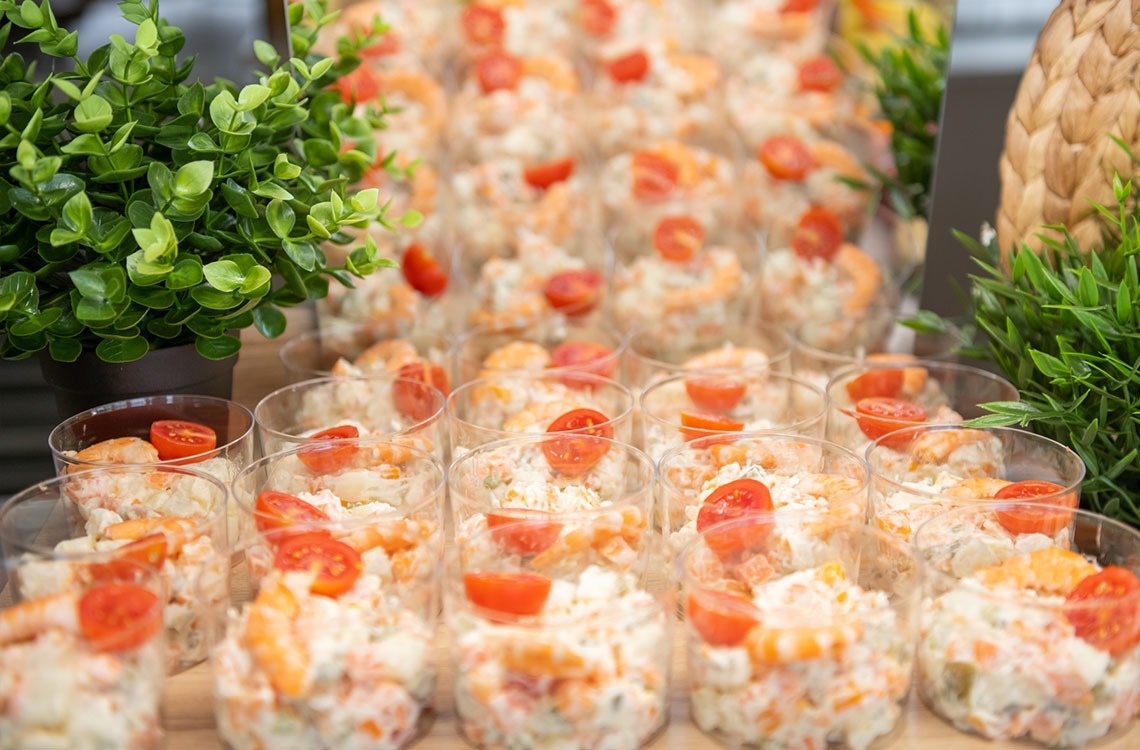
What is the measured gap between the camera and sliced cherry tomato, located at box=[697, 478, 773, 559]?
1.35m

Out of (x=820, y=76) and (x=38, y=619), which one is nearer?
(x=38, y=619)

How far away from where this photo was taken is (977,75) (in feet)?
6.65

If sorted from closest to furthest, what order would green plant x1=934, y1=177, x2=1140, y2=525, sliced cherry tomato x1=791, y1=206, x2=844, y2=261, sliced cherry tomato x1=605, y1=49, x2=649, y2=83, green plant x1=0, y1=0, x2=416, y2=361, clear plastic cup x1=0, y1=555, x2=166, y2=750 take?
1. clear plastic cup x1=0, y1=555, x2=166, y2=750
2. green plant x1=0, y1=0, x2=416, y2=361
3. green plant x1=934, y1=177, x2=1140, y2=525
4. sliced cherry tomato x1=791, y1=206, x2=844, y2=261
5. sliced cherry tomato x1=605, y1=49, x2=649, y2=83

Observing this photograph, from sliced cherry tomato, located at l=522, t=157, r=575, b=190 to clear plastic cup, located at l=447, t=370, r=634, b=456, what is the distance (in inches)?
28.8

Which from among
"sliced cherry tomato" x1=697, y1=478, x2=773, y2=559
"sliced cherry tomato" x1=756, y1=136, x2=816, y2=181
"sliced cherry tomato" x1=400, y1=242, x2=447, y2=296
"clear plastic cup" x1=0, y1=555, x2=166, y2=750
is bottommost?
"clear plastic cup" x1=0, y1=555, x2=166, y2=750

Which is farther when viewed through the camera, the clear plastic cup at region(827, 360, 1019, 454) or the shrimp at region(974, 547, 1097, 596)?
the clear plastic cup at region(827, 360, 1019, 454)

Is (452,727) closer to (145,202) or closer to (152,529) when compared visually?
(152,529)

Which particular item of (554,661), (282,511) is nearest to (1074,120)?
(554,661)

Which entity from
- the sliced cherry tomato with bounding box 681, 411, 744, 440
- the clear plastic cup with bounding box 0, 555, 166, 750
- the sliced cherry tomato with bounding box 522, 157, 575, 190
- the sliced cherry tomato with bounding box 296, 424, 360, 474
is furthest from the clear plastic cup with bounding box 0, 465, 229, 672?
the sliced cherry tomato with bounding box 522, 157, 575, 190

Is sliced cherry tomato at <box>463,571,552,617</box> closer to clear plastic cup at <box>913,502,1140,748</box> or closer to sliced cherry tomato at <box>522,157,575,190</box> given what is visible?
clear plastic cup at <box>913,502,1140,748</box>

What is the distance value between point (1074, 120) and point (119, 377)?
4.60 ft

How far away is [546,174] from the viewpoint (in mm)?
2441

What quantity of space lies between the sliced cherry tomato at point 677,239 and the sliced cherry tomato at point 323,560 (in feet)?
3.61

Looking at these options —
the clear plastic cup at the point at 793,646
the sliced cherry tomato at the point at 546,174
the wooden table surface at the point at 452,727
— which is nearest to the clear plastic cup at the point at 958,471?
the clear plastic cup at the point at 793,646
